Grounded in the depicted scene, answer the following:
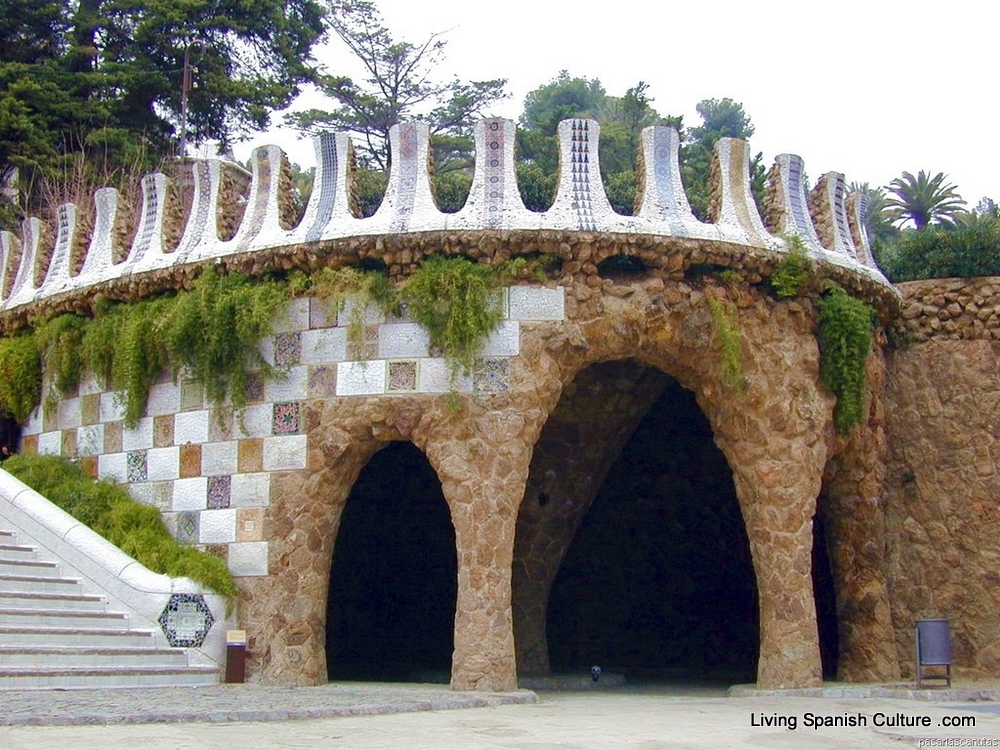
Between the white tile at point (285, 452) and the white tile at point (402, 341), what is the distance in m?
1.11

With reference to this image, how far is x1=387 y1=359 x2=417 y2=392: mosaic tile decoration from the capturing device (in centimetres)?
1177

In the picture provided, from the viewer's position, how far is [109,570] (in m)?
11.6

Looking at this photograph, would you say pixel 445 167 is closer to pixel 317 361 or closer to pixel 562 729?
pixel 317 361

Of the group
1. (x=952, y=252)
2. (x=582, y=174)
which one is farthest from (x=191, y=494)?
(x=952, y=252)

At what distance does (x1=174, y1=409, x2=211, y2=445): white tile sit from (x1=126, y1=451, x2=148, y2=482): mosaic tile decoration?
1.66 feet

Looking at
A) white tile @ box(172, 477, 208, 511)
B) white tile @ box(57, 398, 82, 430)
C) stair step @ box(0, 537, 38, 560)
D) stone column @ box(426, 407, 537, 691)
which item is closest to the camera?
stone column @ box(426, 407, 537, 691)

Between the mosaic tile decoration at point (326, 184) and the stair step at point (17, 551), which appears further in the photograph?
the mosaic tile decoration at point (326, 184)

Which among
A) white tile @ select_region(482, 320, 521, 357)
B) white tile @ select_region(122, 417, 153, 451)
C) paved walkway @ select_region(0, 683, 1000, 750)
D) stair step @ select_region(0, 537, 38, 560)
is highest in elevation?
white tile @ select_region(482, 320, 521, 357)

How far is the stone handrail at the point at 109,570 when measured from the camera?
11414 mm

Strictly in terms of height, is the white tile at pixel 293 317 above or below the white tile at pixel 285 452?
above

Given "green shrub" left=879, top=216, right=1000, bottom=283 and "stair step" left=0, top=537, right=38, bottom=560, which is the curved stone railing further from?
"stair step" left=0, top=537, right=38, bottom=560

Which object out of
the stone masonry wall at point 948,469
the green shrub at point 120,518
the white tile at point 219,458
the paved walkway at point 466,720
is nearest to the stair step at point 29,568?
the green shrub at point 120,518

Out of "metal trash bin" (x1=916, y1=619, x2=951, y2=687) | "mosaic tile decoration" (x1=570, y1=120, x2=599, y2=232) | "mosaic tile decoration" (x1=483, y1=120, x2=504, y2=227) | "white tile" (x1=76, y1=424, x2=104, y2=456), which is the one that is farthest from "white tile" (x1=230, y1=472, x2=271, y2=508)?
"metal trash bin" (x1=916, y1=619, x2=951, y2=687)

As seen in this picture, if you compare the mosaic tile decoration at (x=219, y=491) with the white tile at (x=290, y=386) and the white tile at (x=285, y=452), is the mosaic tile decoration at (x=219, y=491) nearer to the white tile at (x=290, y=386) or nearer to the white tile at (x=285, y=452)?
the white tile at (x=285, y=452)
